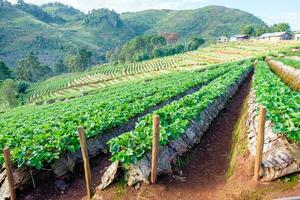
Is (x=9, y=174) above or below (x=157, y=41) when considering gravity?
below

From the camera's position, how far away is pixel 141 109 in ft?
57.9

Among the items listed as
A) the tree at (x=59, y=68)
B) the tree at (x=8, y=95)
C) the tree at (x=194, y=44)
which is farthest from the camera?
the tree at (x=59, y=68)

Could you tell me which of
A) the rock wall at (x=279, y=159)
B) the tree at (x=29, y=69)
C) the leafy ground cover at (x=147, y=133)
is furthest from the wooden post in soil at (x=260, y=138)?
the tree at (x=29, y=69)

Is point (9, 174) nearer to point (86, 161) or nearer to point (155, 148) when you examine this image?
point (86, 161)

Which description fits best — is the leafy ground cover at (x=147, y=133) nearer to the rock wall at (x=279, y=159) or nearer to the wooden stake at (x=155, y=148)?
the wooden stake at (x=155, y=148)

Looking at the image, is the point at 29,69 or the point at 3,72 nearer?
the point at 3,72

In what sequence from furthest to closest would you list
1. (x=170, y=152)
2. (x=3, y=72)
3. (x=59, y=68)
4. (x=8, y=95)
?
(x=59, y=68) → (x=3, y=72) → (x=8, y=95) → (x=170, y=152)

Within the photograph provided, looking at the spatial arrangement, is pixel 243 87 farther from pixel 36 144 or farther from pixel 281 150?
pixel 36 144

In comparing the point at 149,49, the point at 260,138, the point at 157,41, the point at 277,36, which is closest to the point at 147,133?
the point at 260,138

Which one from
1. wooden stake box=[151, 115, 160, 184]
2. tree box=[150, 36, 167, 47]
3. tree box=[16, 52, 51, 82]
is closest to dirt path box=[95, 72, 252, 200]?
wooden stake box=[151, 115, 160, 184]

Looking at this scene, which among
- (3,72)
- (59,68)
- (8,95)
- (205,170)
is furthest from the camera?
(59,68)

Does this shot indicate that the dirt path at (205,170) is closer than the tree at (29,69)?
Yes

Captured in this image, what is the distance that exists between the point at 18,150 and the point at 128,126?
6301mm

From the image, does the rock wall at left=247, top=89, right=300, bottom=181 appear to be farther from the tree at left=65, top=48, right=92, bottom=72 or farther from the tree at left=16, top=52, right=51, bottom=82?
the tree at left=16, top=52, right=51, bottom=82
